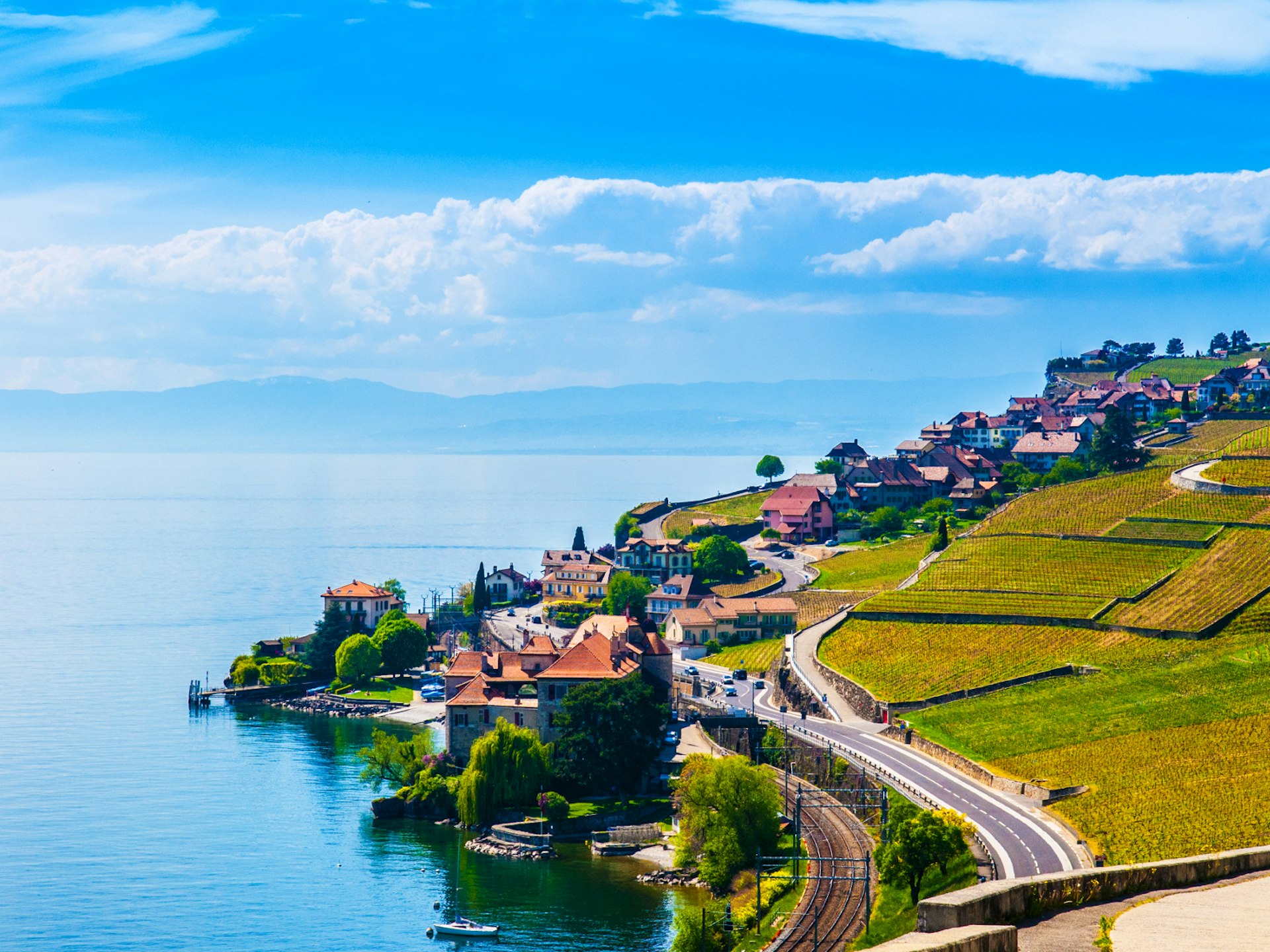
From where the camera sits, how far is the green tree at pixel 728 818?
63500 millimetres

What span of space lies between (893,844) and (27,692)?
88188mm

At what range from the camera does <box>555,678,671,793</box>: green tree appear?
77.5 metres

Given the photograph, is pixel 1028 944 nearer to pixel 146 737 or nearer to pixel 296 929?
pixel 296 929

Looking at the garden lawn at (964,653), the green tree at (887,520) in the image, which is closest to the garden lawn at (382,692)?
the garden lawn at (964,653)

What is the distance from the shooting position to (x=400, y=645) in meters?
121

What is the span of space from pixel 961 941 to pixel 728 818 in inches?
2025

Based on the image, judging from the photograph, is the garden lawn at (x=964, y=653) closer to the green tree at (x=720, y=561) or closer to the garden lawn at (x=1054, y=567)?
the garden lawn at (x=1054, y=567)

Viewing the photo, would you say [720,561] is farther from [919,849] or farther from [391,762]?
[919,849]

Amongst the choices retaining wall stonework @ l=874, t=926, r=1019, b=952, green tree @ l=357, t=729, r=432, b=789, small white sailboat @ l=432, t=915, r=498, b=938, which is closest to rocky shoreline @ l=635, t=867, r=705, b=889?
small white sailboat @ l=432, t=915, r=498, b=938

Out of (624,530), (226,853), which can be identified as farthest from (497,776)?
(624,530)

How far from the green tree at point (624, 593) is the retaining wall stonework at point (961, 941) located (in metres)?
110

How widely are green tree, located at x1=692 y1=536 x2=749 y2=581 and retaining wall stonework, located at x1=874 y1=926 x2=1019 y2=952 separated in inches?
4705

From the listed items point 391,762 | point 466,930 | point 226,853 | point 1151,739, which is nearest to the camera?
point 466,930

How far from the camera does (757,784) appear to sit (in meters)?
65.7
